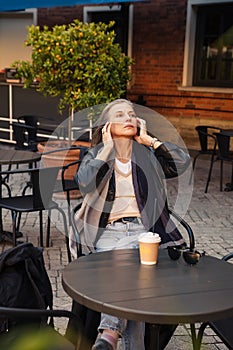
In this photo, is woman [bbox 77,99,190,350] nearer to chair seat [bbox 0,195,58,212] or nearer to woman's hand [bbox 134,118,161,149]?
woman's hand [bbox 134,118,161,149]

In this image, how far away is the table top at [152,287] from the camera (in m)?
1.54

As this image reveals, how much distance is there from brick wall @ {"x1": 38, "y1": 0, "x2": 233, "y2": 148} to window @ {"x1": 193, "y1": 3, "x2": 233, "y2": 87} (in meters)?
0.29

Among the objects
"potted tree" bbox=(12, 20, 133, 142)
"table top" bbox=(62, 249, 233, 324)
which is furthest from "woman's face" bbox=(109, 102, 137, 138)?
"potted tree" bbox=(12, 20, 133, 142)

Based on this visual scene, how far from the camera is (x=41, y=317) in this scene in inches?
66.5

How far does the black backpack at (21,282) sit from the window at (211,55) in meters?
7.21

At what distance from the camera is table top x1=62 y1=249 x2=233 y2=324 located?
1535 mm

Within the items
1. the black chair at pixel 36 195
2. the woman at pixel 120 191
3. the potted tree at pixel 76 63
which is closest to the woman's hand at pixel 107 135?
the woman at pixel 120 191

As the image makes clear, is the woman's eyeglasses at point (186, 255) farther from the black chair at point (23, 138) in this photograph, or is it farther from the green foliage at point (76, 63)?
the black chair at point (23, 138)

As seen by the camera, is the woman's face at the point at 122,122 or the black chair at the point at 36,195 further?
the black chair at the point at 36,195

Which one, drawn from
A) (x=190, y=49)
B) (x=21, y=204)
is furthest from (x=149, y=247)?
(x=190, y=49)

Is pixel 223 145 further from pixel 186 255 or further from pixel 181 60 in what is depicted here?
pixel 186 255

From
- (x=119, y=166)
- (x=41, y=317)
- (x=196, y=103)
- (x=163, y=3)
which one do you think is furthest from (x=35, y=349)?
(x=163, y=3)

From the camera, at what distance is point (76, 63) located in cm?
522

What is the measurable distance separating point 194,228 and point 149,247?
2880mm
